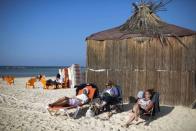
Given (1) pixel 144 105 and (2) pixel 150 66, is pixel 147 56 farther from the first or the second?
(1) pixel 144 105

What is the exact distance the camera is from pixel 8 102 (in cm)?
1134

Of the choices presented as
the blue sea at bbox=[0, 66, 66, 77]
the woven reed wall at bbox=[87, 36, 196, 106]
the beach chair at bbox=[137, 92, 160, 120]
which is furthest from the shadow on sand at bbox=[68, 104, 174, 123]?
the blue sea at bbox=[0, 66, 66, 77]

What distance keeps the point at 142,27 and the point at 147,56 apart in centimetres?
130

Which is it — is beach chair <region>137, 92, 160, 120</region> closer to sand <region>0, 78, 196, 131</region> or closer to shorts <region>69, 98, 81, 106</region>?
sand <region>0, 78, 196, 131</region>

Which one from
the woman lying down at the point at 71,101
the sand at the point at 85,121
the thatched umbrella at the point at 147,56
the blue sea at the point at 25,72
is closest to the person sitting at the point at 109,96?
the sand at the point at 85,121

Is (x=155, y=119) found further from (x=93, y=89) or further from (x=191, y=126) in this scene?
(x=93, y=89)

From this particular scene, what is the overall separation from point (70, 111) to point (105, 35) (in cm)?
349

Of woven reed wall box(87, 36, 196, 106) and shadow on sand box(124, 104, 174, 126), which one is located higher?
woven reed wall box(87, 36, 196, 106)

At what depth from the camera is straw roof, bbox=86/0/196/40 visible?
35.8 ft

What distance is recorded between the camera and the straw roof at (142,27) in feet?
35.8

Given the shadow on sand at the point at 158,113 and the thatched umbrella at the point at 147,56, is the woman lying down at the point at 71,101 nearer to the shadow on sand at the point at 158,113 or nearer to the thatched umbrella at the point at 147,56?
the shadow on sand at the point at 158,113

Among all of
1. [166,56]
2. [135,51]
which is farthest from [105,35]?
[166,56]

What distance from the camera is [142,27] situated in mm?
11453

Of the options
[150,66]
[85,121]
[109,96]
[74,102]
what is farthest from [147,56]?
[85,121]
